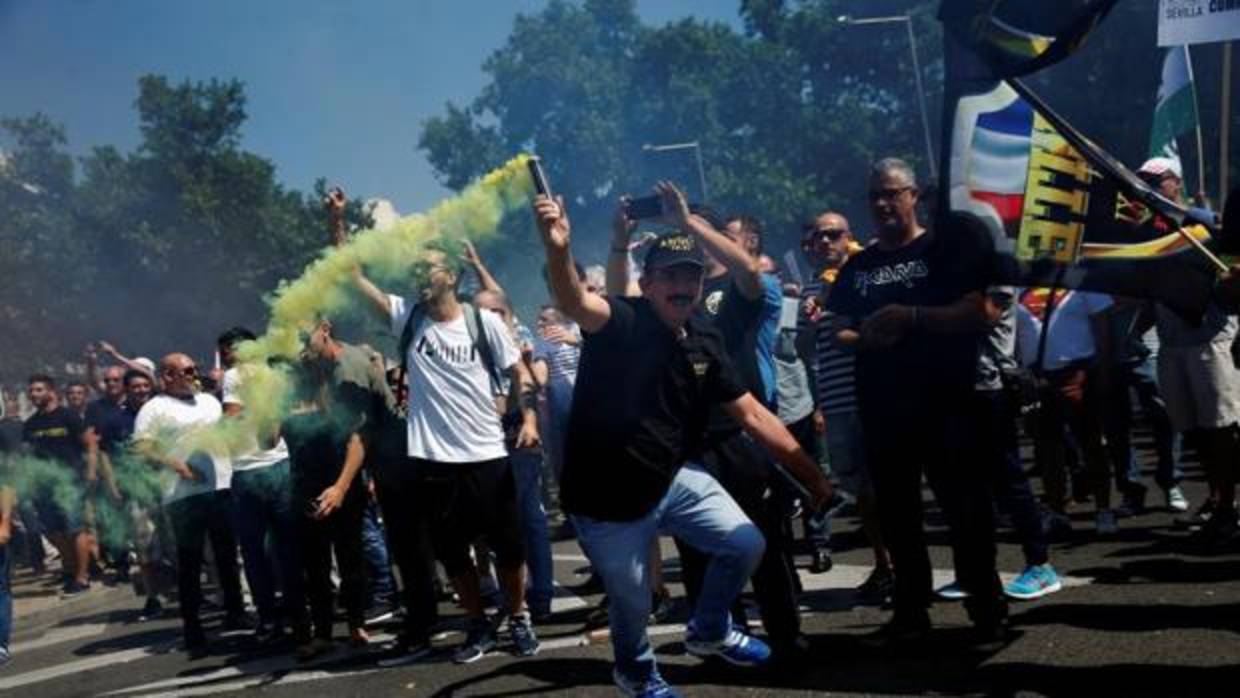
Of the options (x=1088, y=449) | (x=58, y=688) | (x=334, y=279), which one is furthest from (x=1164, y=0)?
(x=58, y=688)

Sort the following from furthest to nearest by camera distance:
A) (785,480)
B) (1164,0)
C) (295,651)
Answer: (295,651) → (1164,0) → (785,480)

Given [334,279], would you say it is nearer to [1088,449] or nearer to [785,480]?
[785,480]

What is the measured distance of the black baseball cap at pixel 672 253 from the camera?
4.47m

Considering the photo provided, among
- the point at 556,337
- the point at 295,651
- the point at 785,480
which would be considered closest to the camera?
the point at 785,480

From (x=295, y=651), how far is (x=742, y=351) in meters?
3.44

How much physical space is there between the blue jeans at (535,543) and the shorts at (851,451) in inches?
68.5

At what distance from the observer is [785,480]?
5230 mm

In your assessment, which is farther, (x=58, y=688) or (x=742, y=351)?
(x=58, y=688)

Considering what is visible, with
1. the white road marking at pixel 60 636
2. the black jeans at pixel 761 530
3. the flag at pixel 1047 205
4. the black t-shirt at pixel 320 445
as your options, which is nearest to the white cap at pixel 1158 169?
the flag at pixel 1047 205

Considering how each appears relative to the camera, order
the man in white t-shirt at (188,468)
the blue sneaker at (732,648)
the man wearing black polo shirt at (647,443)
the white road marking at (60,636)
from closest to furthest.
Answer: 1. the man wearing black polo shirt at (647,443)
2. the blue sneaker at (732,648)
3. the man in white t-shirt at (188,468)
4. the white road marking at (60,636)

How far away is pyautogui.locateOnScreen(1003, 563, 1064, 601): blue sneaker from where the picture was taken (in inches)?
221

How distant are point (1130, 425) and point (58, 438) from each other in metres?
8.95

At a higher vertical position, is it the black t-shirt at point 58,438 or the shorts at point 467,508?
the black t-shirt at point 58,438

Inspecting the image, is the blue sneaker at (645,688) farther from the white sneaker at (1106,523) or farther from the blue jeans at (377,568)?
the blue jeans at (377,568)
